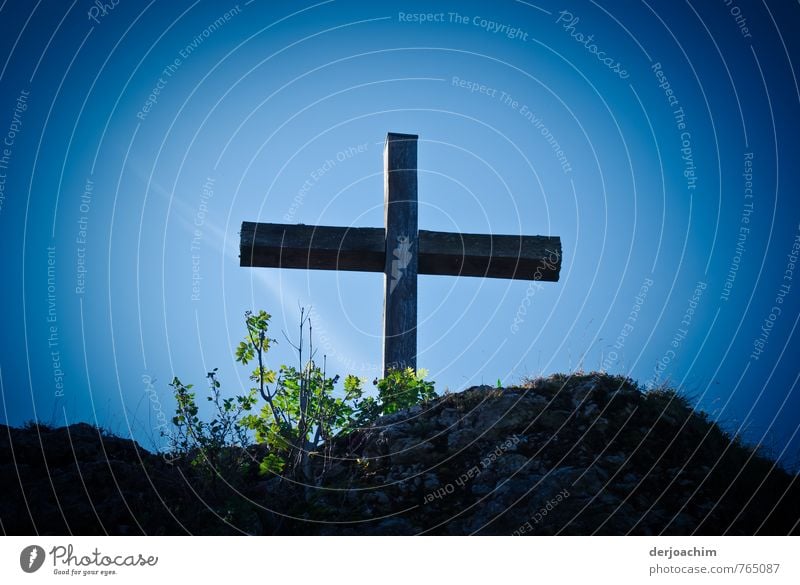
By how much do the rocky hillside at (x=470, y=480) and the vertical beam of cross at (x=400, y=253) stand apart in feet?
5.90

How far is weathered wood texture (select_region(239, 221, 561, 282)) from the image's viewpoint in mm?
8172

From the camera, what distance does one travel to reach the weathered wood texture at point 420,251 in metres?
8.17

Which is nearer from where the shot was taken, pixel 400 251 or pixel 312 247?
pixel 312 247

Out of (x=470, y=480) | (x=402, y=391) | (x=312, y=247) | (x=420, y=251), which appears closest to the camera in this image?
(x=470, y=480)

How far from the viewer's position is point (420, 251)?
846 centimetres

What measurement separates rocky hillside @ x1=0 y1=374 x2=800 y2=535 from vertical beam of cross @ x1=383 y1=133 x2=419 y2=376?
1.80m

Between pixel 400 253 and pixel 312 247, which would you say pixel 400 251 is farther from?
pixel 312 247

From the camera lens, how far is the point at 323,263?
846cm

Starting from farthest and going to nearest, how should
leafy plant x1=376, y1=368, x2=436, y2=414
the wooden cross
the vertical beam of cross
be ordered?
1. the wooden cross
2. the vertical beam of cross
3. leafy plant x1=376, y1=368, x2=436, y2=414

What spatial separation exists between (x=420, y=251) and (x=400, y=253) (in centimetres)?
25

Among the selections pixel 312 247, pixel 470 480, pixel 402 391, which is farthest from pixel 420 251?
pixel 470 480

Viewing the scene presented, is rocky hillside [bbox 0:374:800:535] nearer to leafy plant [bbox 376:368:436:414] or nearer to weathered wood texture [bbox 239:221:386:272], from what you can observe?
leafy plant [bbox 376:368:436:414]

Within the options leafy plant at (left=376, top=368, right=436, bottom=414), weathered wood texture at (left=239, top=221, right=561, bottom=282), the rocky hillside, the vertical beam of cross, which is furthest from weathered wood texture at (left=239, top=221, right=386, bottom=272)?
the rocky hillside

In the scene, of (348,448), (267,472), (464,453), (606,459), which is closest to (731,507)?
(606,459)
